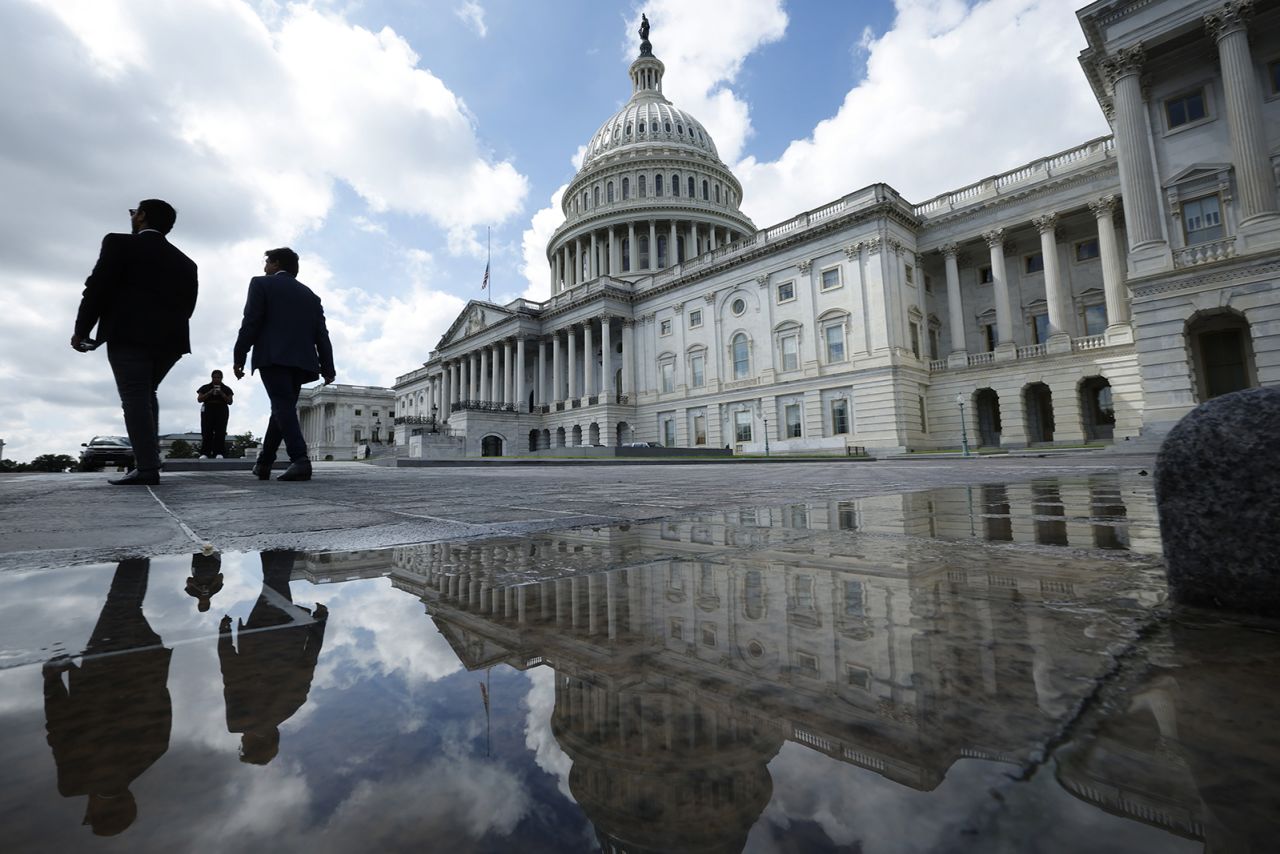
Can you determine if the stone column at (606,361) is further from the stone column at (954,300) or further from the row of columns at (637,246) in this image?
the stone column at (954,300)

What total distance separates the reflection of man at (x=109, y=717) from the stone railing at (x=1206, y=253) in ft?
71.7

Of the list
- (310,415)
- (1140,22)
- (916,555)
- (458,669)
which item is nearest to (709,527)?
(916,555)

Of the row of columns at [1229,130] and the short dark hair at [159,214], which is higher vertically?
the row of columns at [1229,130]

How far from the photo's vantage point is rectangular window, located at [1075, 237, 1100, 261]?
2823cm

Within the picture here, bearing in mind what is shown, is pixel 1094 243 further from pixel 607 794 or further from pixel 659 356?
pixel 607 794

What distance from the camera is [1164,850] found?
1.53 ft

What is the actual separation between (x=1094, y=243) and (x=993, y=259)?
4.86 metres

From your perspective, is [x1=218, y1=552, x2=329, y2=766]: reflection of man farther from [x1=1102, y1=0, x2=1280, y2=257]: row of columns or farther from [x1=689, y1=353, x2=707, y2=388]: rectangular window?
[x1=689, y1=353, x2=707, y2=388]: rectangular window

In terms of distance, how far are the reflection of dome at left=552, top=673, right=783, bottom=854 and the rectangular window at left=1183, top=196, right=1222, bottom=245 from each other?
78.3 feet

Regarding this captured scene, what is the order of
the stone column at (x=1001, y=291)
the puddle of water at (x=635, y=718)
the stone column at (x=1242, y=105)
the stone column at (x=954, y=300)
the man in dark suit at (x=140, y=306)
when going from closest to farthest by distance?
the puddle of water at (x=635, y=718), the man in dark suit at (x=140, y=306), the stone column at (x=1242, y=105), the stone column at (x=1001, y=291), the stone column at (x=954, y=300)

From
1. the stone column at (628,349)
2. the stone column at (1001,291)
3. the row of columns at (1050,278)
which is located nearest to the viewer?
the row of columns at (1050,278)

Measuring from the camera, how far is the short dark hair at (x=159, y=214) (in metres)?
5.44

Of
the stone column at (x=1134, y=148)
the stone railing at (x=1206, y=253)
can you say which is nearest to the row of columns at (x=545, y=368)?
the stone column at (x=1134, y=148)

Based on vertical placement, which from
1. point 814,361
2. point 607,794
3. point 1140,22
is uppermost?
point 1140,22
